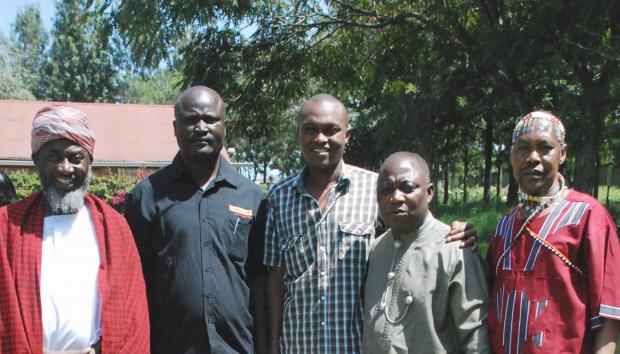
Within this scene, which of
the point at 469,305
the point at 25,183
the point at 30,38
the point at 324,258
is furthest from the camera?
the point at 30,38

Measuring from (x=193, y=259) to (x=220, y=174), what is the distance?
53 centimetres

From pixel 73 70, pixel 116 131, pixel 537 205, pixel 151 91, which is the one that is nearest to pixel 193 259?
pixel 537 205

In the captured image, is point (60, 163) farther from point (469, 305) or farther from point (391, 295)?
point (469, 305)

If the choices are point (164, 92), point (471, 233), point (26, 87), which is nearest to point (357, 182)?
point (471, 233)

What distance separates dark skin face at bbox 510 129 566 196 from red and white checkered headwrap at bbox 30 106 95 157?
7.02ft

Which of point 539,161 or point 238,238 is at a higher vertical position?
point 539,161

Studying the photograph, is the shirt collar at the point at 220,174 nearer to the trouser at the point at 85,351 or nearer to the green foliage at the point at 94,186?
the trouser at the point at 85,351

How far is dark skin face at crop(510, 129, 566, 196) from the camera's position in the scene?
9.43 ft

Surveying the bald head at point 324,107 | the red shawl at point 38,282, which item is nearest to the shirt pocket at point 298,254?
the bald head at point 324,107

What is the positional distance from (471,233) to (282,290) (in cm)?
114

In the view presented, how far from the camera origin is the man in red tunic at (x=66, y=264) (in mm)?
2902

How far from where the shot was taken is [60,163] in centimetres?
314

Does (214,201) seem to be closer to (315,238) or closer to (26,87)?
(315,238)

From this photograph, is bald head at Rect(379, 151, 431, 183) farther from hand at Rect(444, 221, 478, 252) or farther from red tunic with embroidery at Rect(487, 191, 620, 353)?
red tunic with embroidery at Rect(487, 191, 620, 353)
